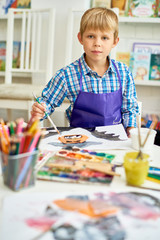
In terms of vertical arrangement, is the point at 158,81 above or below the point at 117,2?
below

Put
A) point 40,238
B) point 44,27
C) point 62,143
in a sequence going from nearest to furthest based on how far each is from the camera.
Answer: point 40,238 < point 62,143 < point 44,27

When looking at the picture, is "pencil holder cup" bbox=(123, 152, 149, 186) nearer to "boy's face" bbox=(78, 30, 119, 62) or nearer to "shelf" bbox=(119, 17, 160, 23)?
"boy's face" bbox=(78, 30, 119, 62)

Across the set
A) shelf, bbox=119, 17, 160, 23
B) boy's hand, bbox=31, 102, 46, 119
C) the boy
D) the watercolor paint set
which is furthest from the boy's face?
shelf, bbox=119, 17, 160, 23

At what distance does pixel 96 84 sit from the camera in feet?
4.19

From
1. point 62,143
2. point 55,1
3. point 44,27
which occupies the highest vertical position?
point 55,1

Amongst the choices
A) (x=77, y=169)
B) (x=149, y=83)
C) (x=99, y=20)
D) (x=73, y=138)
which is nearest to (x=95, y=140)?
(x=73, y=138)

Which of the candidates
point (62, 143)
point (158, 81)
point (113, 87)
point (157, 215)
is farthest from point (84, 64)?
point (158, 81)

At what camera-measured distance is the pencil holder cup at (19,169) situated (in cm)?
55

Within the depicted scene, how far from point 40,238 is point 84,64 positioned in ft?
3.17

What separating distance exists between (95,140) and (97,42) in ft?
1.50

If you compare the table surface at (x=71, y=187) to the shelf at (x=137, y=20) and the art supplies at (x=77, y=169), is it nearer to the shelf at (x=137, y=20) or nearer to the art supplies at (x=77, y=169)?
the art supplies at (x=77, y=169)

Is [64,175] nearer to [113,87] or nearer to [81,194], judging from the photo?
[81,194]

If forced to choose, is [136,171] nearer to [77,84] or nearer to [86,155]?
[86,155]

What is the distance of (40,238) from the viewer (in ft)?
1.38
